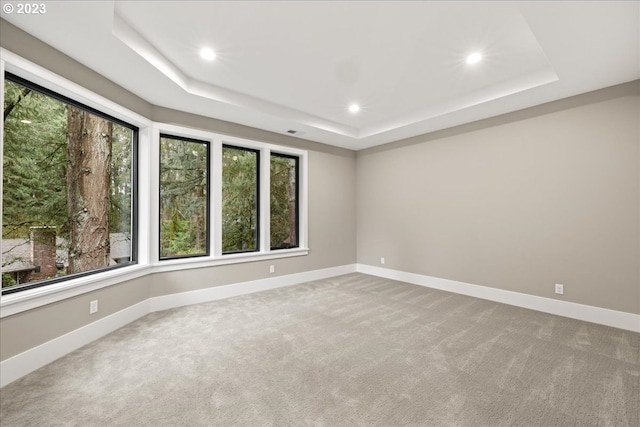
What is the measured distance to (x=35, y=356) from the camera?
228 cm

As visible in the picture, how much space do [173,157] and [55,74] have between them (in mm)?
1601

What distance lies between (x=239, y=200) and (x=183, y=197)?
0.85m

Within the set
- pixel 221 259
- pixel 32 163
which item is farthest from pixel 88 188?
pixel 221 259

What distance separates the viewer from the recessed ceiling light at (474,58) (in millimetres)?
2801

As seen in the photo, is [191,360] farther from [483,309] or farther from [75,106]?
[483,309]

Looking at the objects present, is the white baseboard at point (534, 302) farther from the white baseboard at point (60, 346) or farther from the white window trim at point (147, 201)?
the white baseboard at point (60, 346)

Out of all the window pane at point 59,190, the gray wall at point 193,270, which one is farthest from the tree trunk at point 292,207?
the window pane at point 59,190

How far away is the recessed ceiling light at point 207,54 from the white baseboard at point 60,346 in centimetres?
284

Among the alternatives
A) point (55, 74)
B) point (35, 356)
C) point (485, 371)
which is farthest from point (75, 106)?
point (485, 371)

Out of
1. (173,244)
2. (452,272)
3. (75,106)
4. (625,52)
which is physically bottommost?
(452,272)

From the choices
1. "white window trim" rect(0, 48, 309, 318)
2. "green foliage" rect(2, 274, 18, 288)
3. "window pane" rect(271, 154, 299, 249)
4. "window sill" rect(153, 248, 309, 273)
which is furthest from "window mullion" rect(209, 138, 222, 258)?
"green foliage" rect(2, 274, 18, 288)

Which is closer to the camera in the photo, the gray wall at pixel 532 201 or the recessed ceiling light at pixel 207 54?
the recessed ceiling light at pixel 207 54

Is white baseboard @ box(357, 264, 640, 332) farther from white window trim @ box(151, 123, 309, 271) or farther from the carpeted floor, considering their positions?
white window trim @ box(151, 123, 309, 271)

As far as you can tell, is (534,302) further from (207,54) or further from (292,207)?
(207,54)
